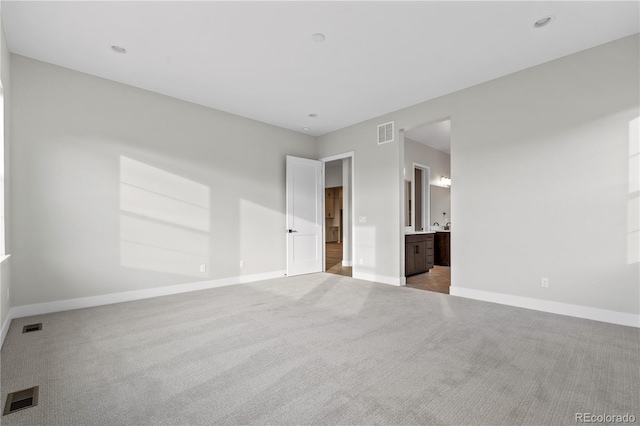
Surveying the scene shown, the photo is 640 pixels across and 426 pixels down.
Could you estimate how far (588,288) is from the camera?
337cm

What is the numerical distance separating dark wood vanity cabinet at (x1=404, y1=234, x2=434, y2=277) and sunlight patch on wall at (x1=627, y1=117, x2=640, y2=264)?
297cm

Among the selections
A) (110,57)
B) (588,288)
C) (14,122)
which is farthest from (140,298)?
(588,288)

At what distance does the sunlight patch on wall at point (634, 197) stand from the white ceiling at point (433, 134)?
299 cm

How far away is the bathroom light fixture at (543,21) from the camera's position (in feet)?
9.41

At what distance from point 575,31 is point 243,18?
3295 millimetres

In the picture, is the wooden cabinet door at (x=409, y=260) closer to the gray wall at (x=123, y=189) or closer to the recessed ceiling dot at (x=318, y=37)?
the gray wall at (x=123, y=189)

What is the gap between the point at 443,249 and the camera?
7.55 metres

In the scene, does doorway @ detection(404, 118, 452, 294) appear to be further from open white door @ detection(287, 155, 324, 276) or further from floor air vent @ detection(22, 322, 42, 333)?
floor air vent @ detection(22, 322, 42, 333)

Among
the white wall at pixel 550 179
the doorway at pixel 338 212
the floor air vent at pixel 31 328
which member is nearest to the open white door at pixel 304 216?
the doorway at pixel 338 212

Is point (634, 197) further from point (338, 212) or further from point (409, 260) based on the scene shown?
point (338, 212)

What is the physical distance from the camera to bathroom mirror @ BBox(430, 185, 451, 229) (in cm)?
820

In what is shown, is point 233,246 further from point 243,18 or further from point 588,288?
point 588,288

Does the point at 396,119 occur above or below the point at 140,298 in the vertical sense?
above

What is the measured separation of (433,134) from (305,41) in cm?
449
